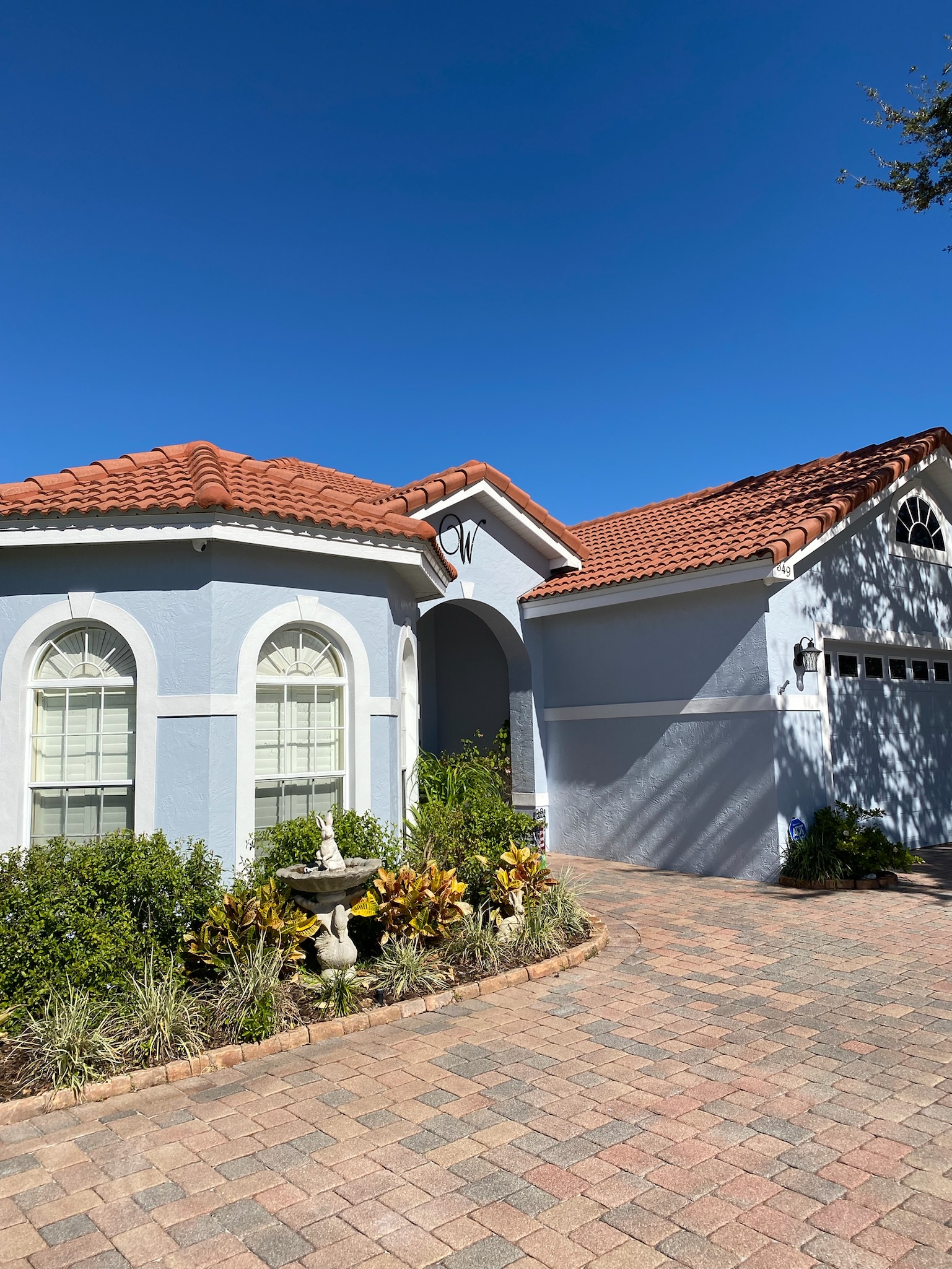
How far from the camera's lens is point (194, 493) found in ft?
25.9

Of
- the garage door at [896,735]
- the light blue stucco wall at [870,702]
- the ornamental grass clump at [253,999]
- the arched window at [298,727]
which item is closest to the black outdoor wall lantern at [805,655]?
the light blue stucco wall at [870,702]

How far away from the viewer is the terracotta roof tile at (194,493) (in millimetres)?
7688

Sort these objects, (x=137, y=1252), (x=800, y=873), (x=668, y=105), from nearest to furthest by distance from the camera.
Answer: (x=137, y=1252), (x=800, y=873), (x=668, y=105)

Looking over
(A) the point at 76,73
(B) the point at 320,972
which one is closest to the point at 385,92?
(A) the point at 76,73

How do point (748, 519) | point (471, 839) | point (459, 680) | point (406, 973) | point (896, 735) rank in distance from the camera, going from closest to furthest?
point (406, 973) < point (471, 839) < point (748, 519) < point (896, 735) < point (459, 680)

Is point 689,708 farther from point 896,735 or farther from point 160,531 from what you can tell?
point 160,531

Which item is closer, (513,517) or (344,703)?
(344,703)

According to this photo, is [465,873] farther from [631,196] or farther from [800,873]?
[631,196]

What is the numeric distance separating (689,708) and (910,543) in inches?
214

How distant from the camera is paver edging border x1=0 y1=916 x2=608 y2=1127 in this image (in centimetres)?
484

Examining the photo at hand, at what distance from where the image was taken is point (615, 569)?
1309 centimetres

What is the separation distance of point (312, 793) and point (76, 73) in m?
8.87

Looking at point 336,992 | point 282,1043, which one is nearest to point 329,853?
point 336,992

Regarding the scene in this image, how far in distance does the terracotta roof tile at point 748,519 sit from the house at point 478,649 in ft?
0.24
